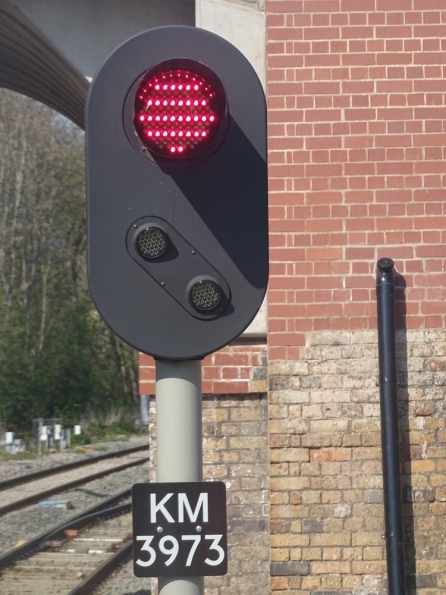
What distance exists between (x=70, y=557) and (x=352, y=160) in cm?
596

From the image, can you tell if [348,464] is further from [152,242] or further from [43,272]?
[43,272]

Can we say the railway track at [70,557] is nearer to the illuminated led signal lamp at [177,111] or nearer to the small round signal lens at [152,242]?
the small round signal lens at [152,242]

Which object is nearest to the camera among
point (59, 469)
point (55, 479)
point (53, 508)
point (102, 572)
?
point (102, 572)

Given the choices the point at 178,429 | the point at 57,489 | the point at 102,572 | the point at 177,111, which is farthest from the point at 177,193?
the point at 57,489

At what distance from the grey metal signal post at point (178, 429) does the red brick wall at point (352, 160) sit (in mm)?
3093

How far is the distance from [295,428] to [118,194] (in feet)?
10.6

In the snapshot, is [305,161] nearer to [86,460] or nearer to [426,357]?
[426,357]

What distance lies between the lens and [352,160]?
224 inches

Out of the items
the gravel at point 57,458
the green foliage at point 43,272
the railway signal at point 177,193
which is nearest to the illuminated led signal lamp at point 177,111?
the railway signal at point 177,193

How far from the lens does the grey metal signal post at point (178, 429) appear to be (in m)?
2.50

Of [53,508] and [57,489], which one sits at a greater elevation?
[57,489]

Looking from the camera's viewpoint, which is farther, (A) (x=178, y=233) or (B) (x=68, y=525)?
(B) (x=68, y=525)

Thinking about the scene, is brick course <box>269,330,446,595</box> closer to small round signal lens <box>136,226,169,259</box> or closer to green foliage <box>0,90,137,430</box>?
small round signal lens <box>136,226,169,259</box>

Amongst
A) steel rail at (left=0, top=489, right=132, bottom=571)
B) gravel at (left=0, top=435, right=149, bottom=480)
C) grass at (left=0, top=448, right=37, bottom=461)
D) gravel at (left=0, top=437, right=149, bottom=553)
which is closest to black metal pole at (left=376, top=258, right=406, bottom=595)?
steel rail at (left=0, top=489, right=132, bottom=571)
